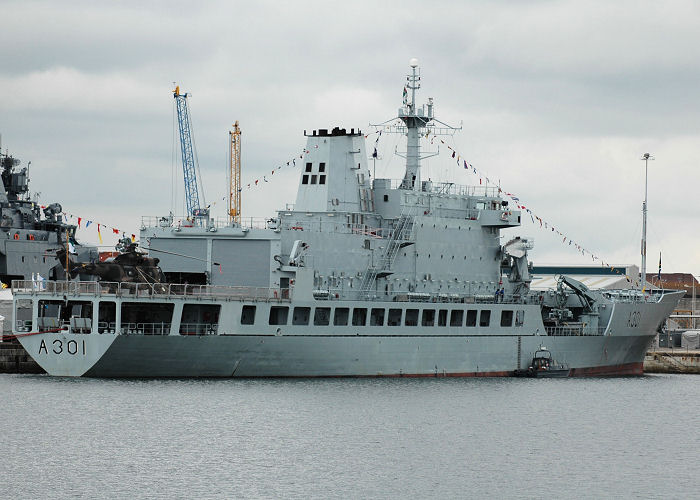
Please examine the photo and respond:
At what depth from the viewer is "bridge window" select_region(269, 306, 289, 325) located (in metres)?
47.1

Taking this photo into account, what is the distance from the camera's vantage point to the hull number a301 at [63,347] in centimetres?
4406

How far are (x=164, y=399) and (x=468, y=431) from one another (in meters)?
10.4

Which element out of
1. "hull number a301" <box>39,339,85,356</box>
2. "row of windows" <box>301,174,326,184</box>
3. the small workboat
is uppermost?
"row of windows" <box>301,174,326,184</box>

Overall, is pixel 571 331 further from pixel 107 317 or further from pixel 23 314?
pixel 23 314

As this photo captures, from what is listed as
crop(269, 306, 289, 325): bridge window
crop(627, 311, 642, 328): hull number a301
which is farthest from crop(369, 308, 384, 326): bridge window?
crop(627, 311, 642, 328): hull number a301

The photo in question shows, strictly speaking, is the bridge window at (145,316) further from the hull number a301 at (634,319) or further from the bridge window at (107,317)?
the hull number a301 at (634,319)

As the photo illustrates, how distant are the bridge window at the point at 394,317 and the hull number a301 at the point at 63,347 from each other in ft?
43.4

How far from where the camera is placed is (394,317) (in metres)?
50.7

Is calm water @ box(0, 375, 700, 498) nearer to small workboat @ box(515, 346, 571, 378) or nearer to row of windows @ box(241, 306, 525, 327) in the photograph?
row of windows @ box(241, 306, 525, 327)

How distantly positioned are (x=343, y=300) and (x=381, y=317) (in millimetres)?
2223

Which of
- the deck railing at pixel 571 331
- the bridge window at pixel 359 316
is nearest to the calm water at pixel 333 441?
the bridge window at pixel 359 316

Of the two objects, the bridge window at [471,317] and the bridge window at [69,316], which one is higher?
the bridge window at [471,317]

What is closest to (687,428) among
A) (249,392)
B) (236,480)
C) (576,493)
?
(576,493)

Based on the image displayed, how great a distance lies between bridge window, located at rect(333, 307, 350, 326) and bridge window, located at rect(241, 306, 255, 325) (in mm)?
4050
